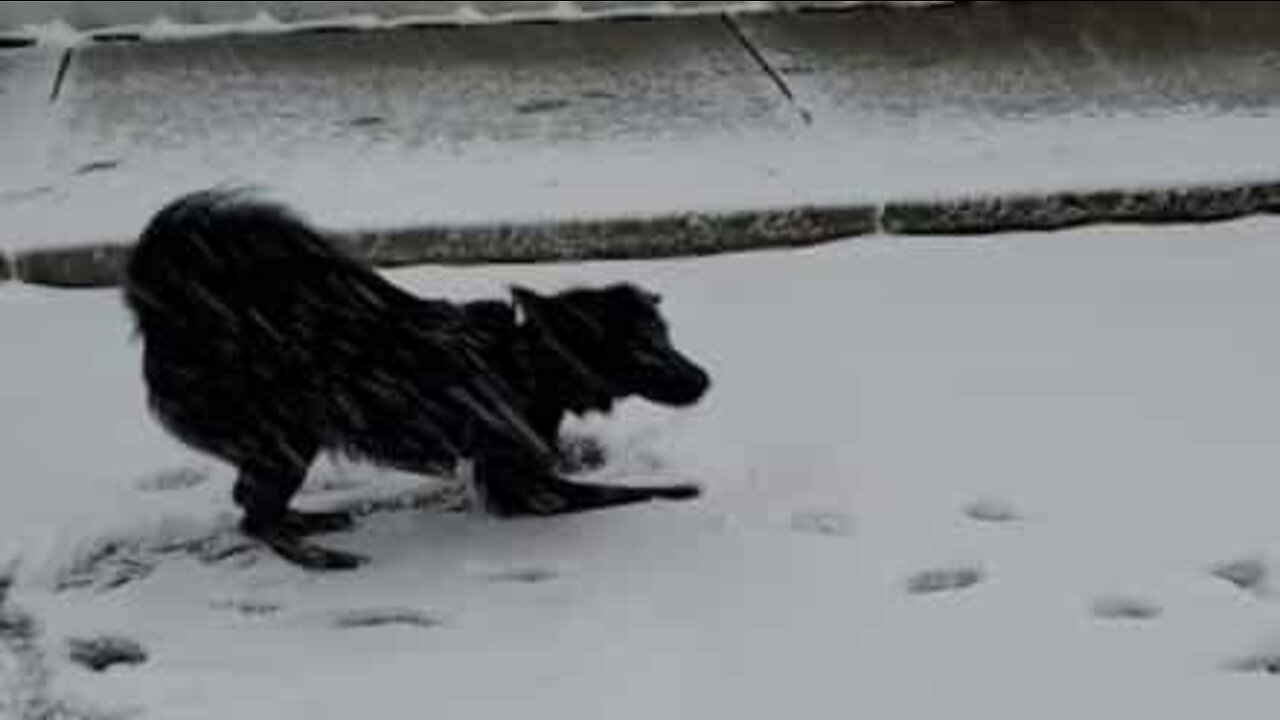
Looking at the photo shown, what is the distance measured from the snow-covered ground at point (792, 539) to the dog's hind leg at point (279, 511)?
1.5 inches

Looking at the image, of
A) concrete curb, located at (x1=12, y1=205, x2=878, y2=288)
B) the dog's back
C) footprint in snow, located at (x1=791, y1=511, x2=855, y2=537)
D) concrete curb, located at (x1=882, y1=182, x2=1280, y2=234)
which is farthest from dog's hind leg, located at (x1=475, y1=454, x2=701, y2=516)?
concrete curb, located at (x1=882, y1=182, x2=1280, y2=234)

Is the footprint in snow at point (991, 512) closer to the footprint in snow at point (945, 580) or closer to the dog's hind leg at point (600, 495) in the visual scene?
the footprint in snow at point (945, 580)

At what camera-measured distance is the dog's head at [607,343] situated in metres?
4.47

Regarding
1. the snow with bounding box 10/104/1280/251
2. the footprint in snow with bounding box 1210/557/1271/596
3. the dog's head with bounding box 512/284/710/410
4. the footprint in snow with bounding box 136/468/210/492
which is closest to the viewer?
the footprint in snow with bounding box 1210/557/1271/596

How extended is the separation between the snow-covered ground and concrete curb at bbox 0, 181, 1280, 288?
0.42 ft

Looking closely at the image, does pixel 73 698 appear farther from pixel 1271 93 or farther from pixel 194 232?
pixel 1271 93

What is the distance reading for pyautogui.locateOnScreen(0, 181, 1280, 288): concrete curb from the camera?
5969mm

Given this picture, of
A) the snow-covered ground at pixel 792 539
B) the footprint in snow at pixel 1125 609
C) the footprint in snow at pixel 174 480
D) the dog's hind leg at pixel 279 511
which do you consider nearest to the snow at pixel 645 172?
the snow-covered ground at pixel 792 539

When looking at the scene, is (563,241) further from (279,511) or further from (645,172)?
(279,511)

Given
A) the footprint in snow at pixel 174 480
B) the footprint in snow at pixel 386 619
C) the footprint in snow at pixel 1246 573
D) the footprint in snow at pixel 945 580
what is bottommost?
the footprint in snow at pixel 174 480

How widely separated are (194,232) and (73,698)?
82 centimetres

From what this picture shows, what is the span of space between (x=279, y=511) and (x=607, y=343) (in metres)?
0.67

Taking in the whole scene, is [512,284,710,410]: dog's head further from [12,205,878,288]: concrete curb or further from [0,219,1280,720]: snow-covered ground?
[12,205,878,288]: concrete curb

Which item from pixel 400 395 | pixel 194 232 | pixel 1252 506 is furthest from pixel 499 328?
pixel 1252 506
